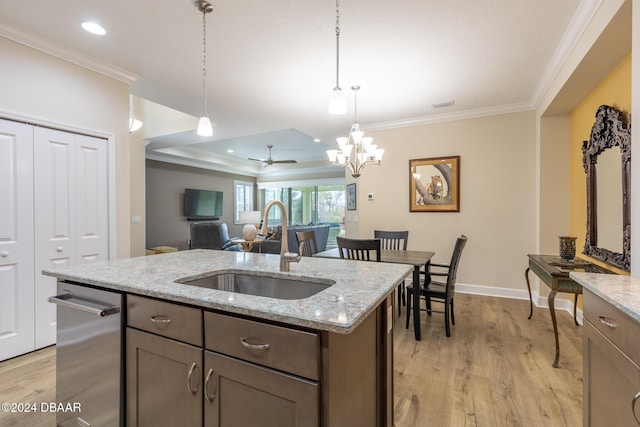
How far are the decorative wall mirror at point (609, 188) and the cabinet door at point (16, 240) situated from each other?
4.62 meters

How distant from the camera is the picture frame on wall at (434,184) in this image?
4.36 m

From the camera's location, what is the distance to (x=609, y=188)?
2.55 meters

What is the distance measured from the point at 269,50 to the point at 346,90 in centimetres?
111

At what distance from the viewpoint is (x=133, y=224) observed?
5.46 metres

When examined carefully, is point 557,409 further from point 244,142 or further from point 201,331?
point 244,142

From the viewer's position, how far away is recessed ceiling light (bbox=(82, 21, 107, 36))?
235 centimetres

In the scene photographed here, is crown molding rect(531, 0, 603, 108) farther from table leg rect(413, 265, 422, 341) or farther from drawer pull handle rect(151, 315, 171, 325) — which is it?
drawer pull handle rect(151, 315, 171, 325)

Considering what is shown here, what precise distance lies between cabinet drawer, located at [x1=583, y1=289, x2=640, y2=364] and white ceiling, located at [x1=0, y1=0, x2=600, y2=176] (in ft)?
6.56

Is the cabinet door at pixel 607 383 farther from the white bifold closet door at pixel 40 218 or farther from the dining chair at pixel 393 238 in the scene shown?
the white bifold closet door at pixel 40 218

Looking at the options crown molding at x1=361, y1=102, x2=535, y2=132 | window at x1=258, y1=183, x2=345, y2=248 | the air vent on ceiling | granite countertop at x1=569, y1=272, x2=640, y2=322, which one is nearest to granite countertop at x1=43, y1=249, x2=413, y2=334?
granite countertop at x1=569, y1=272, x2=640, y2=322

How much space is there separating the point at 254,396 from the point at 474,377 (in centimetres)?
187

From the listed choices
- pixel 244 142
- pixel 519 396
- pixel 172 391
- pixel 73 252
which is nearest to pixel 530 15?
pixel 519 396

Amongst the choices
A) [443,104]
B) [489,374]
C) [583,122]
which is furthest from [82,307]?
[583,122]

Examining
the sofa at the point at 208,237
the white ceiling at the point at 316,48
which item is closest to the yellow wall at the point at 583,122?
the white ceiling at the point at 316,48
